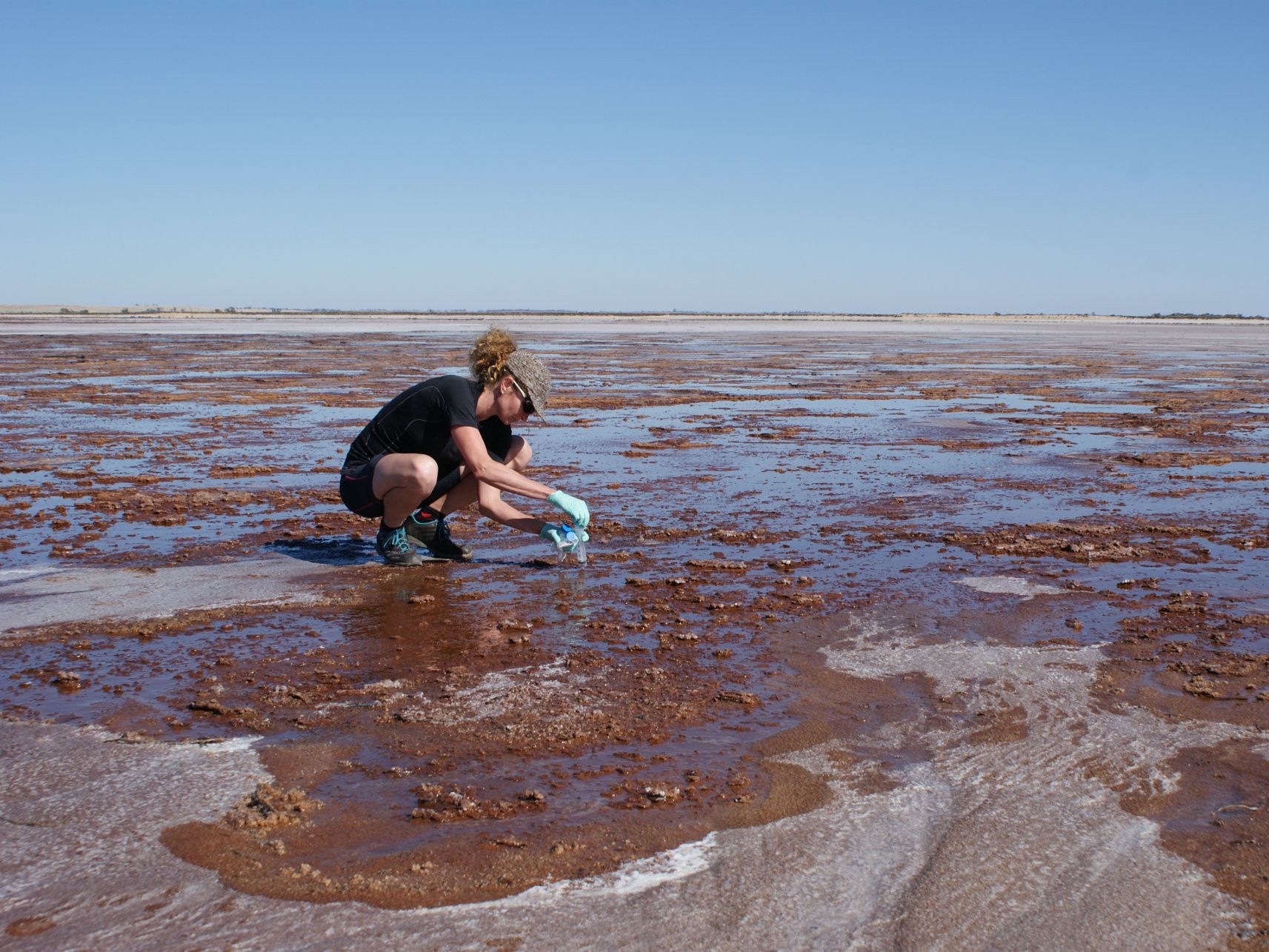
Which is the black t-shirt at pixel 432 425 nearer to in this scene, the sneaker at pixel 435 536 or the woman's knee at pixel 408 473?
the woman's knee at pixel 408 473

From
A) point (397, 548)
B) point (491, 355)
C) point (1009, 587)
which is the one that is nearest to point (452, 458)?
point (397, 548)

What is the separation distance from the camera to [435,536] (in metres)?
6.62

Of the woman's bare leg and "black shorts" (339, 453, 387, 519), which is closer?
the woman's bare leg

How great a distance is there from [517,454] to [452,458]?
45 centimetres

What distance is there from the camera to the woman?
19.9 feet

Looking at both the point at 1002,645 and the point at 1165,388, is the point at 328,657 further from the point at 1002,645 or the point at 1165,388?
the point at 1165,388

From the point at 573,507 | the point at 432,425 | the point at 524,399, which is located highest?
the point at 524,399

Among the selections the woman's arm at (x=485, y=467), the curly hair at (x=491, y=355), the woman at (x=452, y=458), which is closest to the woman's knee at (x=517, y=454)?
the woman at (x=452, y=458)

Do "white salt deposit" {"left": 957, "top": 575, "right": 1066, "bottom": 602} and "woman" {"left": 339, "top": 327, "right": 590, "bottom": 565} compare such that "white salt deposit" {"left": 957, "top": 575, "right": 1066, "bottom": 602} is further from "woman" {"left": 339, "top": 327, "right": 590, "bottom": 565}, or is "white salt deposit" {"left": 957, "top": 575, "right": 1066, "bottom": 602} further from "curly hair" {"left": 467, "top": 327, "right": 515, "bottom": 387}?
"curly hair" {"left": 467, "top": 327, "right": 515, "bottom": 387}

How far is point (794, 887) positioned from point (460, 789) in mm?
1052

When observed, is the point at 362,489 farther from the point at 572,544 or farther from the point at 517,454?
the point at 572,544

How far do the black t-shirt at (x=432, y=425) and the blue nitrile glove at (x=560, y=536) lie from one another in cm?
57

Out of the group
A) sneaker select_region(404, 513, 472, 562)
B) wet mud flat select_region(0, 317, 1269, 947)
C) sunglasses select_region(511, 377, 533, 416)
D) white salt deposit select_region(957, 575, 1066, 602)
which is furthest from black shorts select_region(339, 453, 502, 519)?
white salt deposit select_region(957, 575, 1066, 602)

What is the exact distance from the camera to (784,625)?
5277 millimetres
